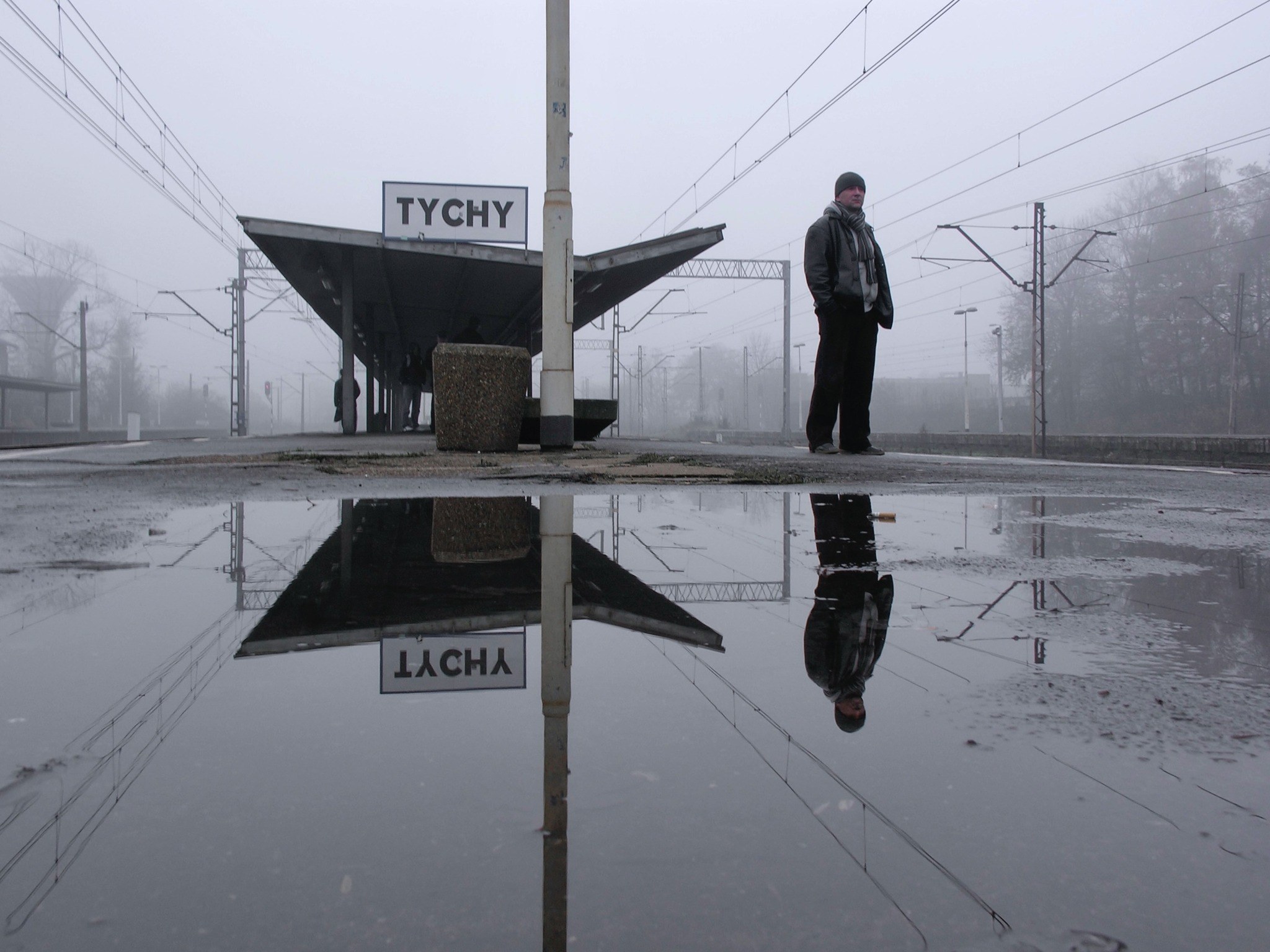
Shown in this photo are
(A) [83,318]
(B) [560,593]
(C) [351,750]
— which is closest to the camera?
(C) [351,750]

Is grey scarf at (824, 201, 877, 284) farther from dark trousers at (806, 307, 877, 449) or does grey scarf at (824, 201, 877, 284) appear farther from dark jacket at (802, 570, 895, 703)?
dark jacket at (802, 570, 895, 703)

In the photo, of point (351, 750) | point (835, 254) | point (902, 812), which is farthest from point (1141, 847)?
point (835, 254)

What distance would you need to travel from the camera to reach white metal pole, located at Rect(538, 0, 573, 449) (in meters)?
8.26

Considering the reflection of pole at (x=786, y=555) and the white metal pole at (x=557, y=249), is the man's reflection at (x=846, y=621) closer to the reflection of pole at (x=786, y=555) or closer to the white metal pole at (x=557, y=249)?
the reflection of pole at (x=786, y=555)

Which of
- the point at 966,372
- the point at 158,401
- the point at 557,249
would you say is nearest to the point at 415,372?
the point at 557,249

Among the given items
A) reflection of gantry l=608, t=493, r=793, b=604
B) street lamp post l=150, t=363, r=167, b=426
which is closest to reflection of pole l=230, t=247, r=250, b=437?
reflection of gantry l=608, t=493, r=793, b=604

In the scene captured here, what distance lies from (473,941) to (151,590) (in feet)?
5.38

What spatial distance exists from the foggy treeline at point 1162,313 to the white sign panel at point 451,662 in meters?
50.0

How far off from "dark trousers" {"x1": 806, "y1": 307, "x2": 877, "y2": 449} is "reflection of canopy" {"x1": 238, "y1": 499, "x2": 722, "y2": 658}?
17.6 feet

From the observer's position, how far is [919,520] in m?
3.65

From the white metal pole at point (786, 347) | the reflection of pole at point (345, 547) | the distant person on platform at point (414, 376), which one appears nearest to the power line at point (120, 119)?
the distant person on platform at point (414, 376)

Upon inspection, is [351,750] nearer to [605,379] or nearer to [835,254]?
[835,254]

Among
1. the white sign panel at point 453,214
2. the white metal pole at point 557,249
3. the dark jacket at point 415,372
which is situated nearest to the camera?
the white metal pole at point 557,249

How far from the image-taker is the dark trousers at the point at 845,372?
773 cm
